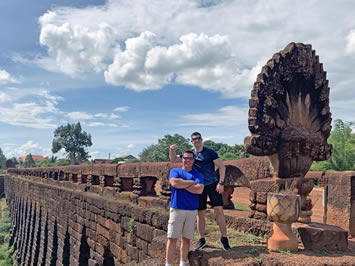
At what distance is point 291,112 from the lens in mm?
4348

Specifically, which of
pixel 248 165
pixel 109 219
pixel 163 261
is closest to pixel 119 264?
pixel 109 219

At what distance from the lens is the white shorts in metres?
3.58

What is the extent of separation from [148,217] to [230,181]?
1.73 meters

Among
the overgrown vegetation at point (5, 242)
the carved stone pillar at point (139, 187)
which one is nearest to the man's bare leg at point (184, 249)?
the carved stone pillar at point (139, 187)

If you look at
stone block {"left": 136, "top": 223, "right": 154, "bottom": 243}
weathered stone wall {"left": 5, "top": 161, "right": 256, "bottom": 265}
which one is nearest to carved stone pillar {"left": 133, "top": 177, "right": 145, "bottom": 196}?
weathered stone wall {"left": 5, "top": 161, "right": 256, "bottom": 265}

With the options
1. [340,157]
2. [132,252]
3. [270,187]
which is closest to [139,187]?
[132,252]

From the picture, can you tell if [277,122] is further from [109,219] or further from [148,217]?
[109,219]

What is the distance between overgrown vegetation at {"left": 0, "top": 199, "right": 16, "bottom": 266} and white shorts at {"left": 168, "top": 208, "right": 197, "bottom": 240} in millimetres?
18891

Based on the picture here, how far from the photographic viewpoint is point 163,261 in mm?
4398

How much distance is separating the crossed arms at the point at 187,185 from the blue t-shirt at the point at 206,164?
47 cm

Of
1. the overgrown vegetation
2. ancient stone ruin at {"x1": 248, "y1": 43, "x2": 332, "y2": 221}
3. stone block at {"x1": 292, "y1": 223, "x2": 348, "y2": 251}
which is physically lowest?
the overgrown vegetation

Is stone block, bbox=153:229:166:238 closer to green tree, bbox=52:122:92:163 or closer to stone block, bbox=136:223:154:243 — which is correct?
stone block, bbox=136:223:154:243

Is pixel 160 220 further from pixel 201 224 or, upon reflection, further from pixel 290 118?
pixel 290 118

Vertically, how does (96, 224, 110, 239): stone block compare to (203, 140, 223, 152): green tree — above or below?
below
